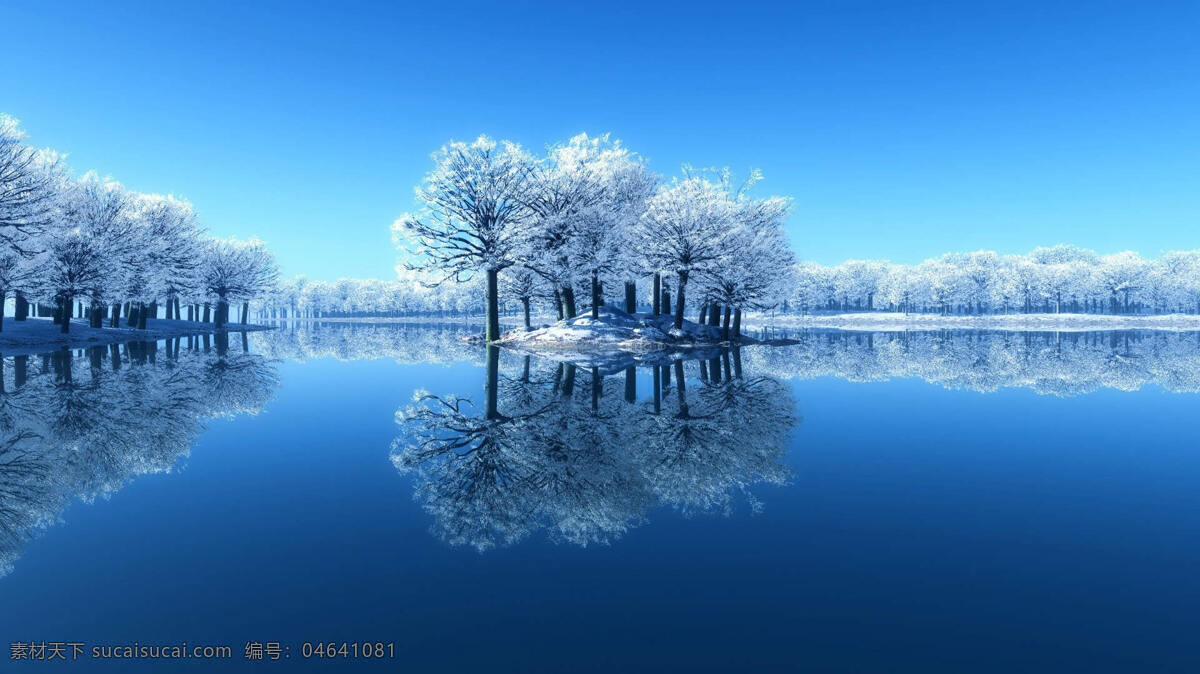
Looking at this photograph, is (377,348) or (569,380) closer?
(569,380)

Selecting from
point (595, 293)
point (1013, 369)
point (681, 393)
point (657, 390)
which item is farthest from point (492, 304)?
point (1013, 369)

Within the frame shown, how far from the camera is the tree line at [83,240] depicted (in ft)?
120

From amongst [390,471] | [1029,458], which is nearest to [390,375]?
[390,471]

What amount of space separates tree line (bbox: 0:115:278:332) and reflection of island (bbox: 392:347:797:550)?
38442 millimetres

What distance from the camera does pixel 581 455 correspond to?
10648 millimetres

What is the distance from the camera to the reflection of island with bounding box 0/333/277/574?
8648 mm

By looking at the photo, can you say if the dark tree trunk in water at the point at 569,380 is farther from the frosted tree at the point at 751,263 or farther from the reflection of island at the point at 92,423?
the frosted tree at the point at 751,263

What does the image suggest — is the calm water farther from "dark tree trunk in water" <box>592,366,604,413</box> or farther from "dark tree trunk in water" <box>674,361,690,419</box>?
"dark tree trunk in water" <box>592,366,604,413</box>

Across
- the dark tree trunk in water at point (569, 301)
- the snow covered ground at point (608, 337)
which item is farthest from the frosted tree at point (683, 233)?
the dark tree trunk in water at point (569, 301)

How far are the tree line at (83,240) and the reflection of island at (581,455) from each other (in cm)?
3844

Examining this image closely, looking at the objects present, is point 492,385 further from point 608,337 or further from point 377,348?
point 377,348

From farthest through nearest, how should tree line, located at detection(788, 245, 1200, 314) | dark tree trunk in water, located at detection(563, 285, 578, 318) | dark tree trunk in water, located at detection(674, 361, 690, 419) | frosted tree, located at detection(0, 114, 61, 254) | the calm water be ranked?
tree line, located at detection(788, 245, 1200, 314) → dark tree trunk in water, located at detection(563, 285, 578, 318) → frosted tree, located at detection(0, 114, 61, 254) → dark tree trunk in water, located at detection(674, 361, 690, 419) → the calm water

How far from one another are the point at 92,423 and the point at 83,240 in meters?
42.5

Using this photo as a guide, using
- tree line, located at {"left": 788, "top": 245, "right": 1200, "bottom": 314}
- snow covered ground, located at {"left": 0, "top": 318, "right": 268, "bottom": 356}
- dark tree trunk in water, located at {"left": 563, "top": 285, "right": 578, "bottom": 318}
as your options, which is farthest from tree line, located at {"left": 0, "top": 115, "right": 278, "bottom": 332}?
tree line, located at {"left": 788, "top": 245, "right": 1200, "bottom": 314}
